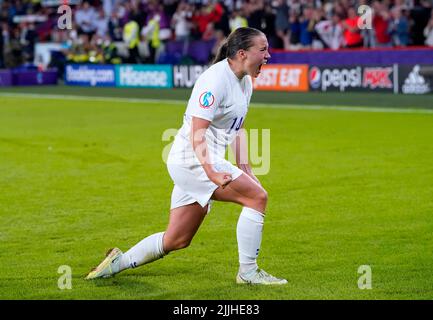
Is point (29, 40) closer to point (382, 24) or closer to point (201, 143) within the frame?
point (382, 24)

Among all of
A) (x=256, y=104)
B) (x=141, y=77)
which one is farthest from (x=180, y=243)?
(x=141, y=77)

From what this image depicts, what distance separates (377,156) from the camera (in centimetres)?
1498

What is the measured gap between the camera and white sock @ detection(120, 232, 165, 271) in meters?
7.43

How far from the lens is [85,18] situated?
4106 centimetres

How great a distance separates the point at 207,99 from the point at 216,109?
→ 0.12 metres

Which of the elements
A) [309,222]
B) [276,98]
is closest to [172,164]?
[309,222]

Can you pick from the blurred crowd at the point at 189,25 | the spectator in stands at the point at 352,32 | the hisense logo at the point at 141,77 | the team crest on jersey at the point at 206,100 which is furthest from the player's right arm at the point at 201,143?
the hisense logo at the point at 141,77

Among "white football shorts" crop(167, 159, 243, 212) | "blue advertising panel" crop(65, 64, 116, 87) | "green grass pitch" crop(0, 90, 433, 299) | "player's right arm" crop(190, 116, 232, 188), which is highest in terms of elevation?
"player's right arm" crop(190, 116, 232, 188)

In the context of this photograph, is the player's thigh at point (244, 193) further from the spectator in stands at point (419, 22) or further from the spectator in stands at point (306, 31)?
the spectator in stands at point (306, 31)

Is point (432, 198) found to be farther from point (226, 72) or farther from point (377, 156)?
point (226, 72)

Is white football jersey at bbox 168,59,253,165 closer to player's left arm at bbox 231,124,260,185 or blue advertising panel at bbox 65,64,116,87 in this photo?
player's left arm at bbox 231,124,260,185

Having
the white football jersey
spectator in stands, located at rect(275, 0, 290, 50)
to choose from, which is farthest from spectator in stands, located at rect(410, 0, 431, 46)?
the white football jersey

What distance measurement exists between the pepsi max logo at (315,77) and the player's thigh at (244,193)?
67.9 ft

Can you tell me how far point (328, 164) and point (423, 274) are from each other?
6.75 meters
